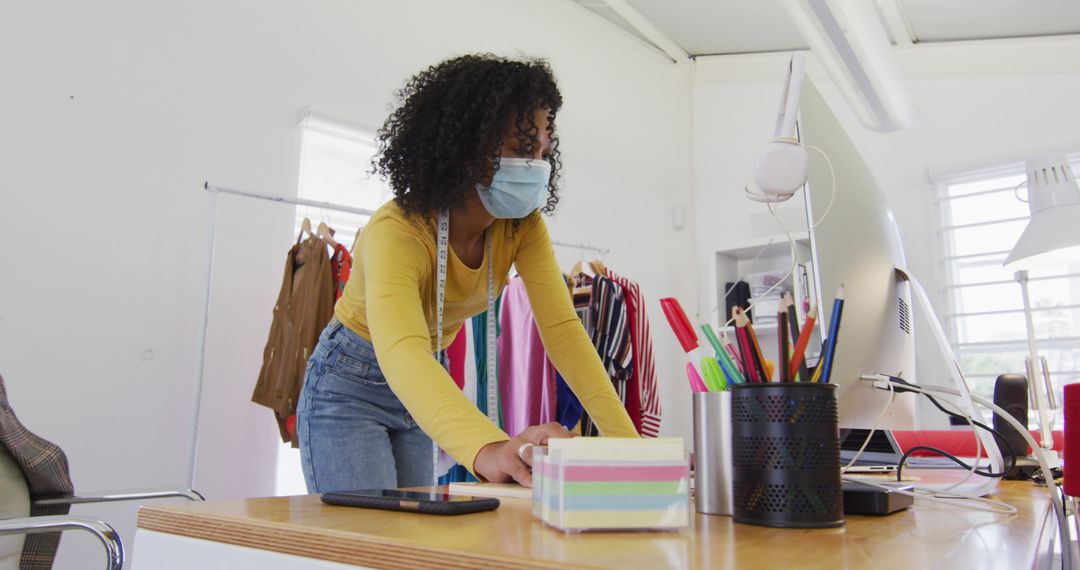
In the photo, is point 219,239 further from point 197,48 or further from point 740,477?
point 740,477

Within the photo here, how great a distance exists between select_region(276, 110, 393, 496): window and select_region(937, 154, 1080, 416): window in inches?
108

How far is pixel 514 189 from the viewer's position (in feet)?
4.24

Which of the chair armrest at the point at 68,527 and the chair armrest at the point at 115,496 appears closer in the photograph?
the chair armrest at the point at 68,527

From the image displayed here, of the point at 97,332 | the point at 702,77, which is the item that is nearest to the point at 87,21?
the point at 97,332

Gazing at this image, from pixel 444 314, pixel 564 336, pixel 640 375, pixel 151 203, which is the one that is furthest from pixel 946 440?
pixel 151 203

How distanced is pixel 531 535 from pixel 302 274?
83.9 inches

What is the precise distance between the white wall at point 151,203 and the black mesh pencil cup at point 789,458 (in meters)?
2.29

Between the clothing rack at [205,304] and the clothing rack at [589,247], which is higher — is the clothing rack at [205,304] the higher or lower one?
the lower one

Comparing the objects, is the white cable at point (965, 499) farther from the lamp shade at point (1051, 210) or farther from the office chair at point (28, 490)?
the office chair at point (28, 490)

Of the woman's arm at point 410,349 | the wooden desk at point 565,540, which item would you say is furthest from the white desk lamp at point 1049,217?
the woman's arm at point 410,349

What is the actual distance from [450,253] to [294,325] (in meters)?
1.33

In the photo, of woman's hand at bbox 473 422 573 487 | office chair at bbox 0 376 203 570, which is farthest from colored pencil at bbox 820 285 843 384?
office chair at bbox 0 376 203 570

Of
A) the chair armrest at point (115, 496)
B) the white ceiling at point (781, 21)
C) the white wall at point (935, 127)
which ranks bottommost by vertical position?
the chair armrest at point (115, 496)

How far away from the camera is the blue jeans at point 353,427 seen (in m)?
1.25
